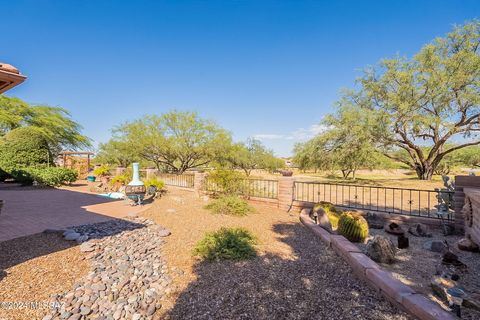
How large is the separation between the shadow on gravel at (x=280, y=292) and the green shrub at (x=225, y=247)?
0.52 ft

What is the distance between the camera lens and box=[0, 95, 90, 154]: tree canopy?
18.1 m

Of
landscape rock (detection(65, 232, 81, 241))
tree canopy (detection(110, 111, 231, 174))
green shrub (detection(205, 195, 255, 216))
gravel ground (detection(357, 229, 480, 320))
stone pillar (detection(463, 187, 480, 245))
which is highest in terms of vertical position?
tree canopy (detection(110, 111, 231, 174))

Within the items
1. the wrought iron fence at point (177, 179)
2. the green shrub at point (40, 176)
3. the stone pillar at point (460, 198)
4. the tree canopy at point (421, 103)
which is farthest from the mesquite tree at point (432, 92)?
the green shrub at point (40, 176)

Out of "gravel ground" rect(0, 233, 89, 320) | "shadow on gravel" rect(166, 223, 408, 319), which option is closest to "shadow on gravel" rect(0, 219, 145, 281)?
"gravel ground" rect(0, 233, 89, 320)

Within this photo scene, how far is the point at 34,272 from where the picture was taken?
3.29 m

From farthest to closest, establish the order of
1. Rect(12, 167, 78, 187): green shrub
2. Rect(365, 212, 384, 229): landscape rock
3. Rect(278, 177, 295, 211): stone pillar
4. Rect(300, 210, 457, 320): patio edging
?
Rect(12, 167, 78, 187): green shrub
Rect(278, 177, 295, 211): stone pillar
Rect(365, 212, 384, 229): landscape rock
Rect(300, 210, 457, 320): patio edging

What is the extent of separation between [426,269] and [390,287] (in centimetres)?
160

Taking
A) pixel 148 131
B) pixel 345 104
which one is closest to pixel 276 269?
pixel 345 104

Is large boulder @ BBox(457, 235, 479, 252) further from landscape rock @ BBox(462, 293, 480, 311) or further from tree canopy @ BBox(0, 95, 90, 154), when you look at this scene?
tree canopy @ BBox(0, 95, 90, 154)

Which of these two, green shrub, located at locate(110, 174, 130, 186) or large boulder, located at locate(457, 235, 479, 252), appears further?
green shrub, located at locate(110, 174, 130, 186)

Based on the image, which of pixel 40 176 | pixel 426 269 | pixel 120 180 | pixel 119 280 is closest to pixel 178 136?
pixel 120 180

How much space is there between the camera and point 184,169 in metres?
19.4

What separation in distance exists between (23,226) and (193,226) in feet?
12.6

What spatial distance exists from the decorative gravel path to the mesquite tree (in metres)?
14.1
